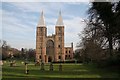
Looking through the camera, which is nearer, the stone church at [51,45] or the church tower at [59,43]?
the stone church at [51,45]

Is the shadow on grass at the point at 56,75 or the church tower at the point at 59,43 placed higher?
the church tower at the point at 59,43

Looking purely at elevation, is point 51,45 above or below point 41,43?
below

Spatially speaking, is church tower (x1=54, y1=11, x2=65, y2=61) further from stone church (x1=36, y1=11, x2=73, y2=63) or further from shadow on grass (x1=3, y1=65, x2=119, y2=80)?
shadow on grass (x1=3, y1=65, x2=119, y2=80)

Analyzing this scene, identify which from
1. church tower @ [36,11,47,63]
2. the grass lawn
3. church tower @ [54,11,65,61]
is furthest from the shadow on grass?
church tower @ [54,11,65,61]

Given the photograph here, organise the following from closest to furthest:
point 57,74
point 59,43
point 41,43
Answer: point 57,74
point 41,43
point 59,43

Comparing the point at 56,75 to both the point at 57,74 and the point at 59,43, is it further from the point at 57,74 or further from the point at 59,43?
the point at 59,43

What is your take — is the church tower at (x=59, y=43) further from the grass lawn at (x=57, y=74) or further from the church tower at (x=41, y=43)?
the grass lawn at (x=57, y=74)

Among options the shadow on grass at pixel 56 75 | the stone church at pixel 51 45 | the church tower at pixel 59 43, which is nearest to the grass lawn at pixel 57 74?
the shadow on grass at pixel 56 75

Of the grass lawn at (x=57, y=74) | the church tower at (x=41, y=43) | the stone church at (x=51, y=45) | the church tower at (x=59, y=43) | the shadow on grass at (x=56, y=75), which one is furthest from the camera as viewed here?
the church tower at (x=59, y=43)

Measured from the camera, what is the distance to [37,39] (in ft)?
411

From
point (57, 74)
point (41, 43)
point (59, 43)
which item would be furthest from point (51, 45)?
point (57, 74)

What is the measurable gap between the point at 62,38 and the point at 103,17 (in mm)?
91582

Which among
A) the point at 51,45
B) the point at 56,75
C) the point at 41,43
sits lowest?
the point at 56,75

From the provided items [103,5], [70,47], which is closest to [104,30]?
[103,5]
